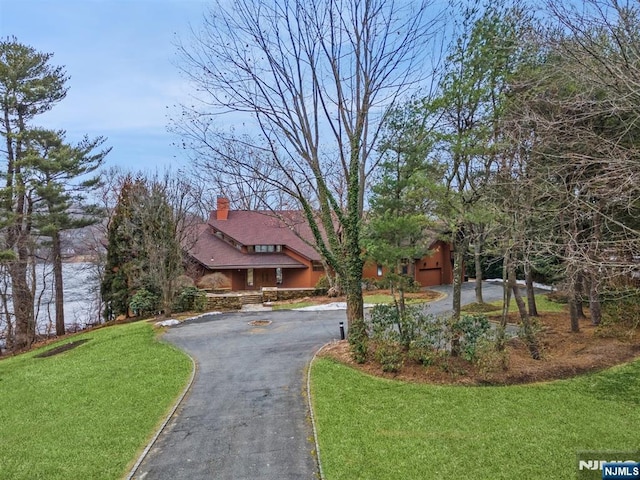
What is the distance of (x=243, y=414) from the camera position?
277 inches

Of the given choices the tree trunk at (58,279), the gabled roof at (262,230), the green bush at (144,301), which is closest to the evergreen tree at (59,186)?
the tree trunk at (58,279)

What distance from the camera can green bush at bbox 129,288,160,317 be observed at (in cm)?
1830

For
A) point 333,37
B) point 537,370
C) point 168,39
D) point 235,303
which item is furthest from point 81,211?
point 537,370

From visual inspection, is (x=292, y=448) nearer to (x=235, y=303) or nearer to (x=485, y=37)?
(x=485, y=37)

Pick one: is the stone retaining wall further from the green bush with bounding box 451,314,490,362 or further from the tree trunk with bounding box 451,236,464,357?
the green bush with bounding box 451,314,490,362

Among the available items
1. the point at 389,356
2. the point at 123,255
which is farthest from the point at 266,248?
the point at 389,356

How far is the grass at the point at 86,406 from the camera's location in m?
5.66

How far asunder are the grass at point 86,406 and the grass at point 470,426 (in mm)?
3063

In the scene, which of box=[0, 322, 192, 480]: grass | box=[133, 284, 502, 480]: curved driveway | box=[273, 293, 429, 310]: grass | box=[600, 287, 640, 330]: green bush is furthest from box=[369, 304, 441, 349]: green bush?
box=[273, 293, 429, 310]: grass

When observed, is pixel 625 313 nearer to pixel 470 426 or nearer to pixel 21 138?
pixel 470 426

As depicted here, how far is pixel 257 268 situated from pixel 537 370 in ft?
62.6

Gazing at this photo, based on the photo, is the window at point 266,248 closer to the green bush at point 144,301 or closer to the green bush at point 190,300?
the green bush at point 190,300

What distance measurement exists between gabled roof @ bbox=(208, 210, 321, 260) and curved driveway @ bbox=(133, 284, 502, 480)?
1272 centimetres

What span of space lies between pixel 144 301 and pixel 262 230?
1058 centimetres
